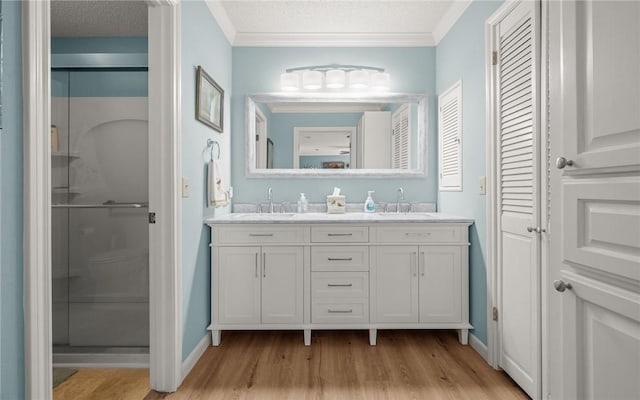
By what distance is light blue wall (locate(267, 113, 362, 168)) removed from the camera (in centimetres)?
318

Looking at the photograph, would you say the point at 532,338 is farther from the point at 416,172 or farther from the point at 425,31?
the point at 425,31

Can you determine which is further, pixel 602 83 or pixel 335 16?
pixel 335 16

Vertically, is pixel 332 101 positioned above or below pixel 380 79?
below

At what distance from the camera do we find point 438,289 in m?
2.46

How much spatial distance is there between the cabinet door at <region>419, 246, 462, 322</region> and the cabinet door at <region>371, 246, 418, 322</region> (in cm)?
5

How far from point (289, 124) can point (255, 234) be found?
116 cm

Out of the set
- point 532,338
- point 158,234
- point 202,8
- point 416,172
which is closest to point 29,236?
point 158,234

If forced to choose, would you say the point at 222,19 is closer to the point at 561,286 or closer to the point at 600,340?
the point at 561,286

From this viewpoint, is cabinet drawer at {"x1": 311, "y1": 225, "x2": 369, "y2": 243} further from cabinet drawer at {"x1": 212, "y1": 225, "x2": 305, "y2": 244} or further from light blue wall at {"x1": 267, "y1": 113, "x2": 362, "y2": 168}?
light blue wall at {"x1": 267, "y1": 113, "x2": 362, "y2": 168}

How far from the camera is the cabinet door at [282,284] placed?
8.04 ft

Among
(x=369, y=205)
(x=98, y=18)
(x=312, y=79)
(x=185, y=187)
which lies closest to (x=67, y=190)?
(x=98, y=18)

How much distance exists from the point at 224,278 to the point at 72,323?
1.24 m

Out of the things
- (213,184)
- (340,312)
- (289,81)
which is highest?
(289,81)

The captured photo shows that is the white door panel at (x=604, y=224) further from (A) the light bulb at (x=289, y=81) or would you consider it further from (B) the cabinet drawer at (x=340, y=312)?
(A) the light bulb at (x=289, y=81)
